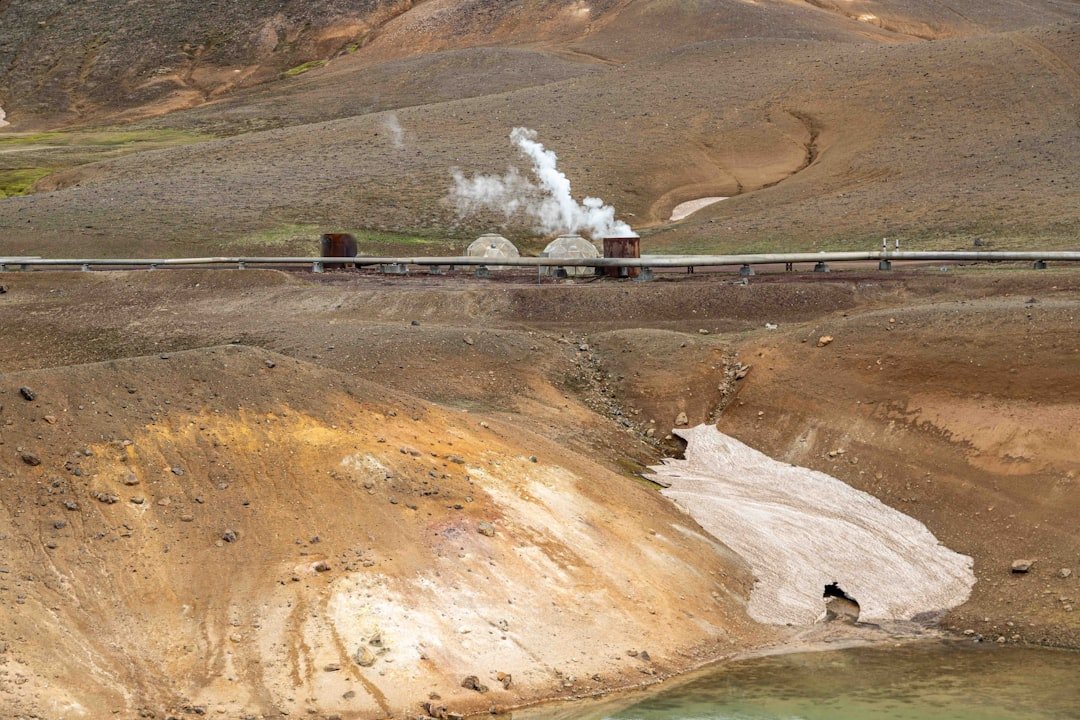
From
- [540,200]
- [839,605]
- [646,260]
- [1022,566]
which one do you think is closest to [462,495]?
[839,605]

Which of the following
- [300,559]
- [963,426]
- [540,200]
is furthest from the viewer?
[540,200]

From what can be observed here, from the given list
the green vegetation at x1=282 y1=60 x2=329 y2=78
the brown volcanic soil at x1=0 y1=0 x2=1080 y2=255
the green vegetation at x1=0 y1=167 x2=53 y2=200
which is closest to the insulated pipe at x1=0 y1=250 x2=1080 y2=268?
the brown volcanic soil at x1=0 y1=0 x2=1080 y2=255

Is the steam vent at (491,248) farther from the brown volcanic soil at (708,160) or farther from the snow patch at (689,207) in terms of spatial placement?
the snow patch at (689,207)

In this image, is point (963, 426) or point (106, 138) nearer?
point (963, 426)

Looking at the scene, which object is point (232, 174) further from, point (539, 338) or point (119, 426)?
point (119, 426)

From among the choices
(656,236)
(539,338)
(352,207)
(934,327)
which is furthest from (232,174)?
(934,327)

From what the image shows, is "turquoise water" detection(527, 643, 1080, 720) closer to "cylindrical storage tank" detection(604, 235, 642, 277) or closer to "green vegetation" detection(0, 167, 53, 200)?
"cylindrical storage tank" detection(604, 235, 642, 277)

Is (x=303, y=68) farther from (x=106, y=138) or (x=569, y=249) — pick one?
(x=569, y=249)
